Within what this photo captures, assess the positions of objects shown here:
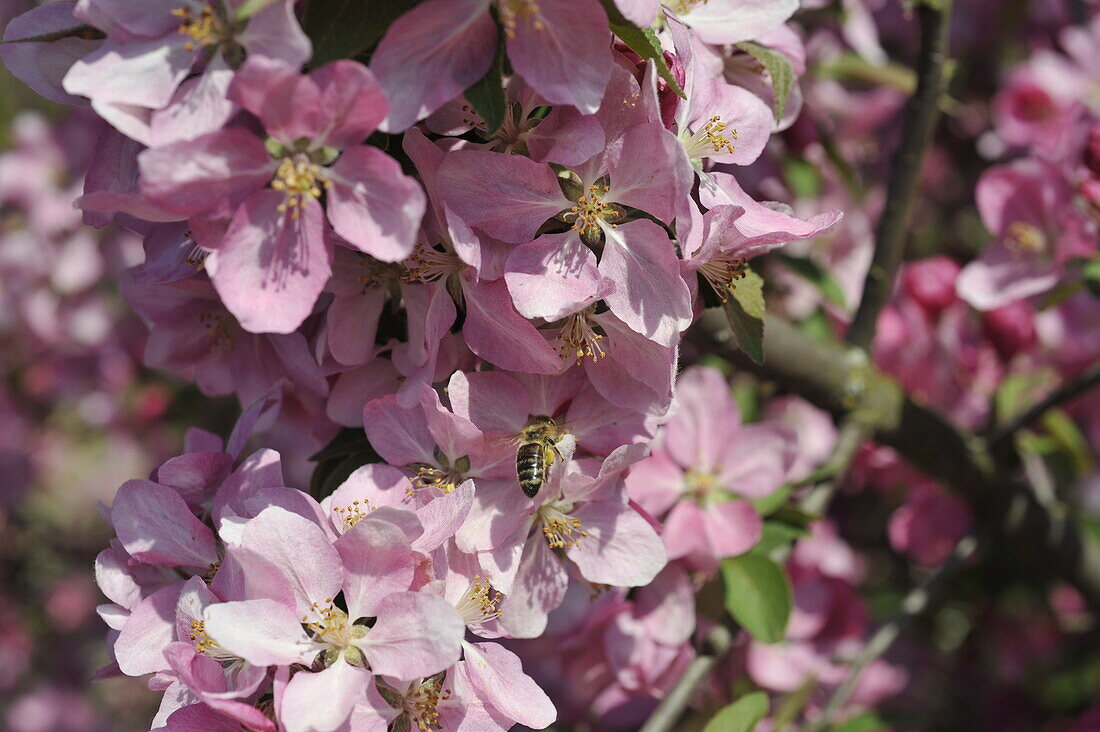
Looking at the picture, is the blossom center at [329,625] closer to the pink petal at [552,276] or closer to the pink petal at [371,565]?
the pink petal at [371,565]

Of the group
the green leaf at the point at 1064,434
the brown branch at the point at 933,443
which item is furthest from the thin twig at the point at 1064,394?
the green leaf at the point at 1064,434

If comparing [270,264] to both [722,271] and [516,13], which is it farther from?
[722,271]

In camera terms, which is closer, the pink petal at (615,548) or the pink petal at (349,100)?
the pink petal at (349,100)

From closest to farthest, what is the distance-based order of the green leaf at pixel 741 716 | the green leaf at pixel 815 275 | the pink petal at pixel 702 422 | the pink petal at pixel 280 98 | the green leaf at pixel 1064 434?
1. the pink petal at pixel 280 98
2. the green leaf at pixel 741 716
3. the pink petal at pixel 702 422
4. the green leaf at pixel 815 275
5. the green leaf at pixel 1064 434

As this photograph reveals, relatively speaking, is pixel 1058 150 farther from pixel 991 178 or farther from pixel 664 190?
pixel 664 190

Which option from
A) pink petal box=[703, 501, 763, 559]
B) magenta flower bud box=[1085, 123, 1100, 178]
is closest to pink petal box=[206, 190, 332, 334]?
pink petal box=[703, 501, 763, 559]

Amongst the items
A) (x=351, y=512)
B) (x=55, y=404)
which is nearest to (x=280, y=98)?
(x=351, y=512)
